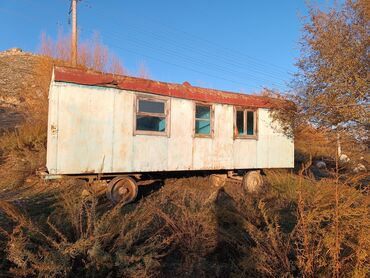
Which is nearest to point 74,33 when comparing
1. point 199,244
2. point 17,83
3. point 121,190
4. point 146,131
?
point 146,131

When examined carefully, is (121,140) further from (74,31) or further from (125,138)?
(74,31)

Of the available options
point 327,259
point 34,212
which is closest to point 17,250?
point 327,259

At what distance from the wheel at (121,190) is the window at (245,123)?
335 cm

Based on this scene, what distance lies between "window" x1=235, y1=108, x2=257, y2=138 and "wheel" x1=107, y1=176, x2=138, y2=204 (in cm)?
335

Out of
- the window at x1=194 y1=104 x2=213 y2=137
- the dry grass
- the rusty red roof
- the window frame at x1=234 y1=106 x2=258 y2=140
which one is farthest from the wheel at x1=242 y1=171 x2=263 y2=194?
the dry grass

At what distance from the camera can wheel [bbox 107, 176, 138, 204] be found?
6691 mm

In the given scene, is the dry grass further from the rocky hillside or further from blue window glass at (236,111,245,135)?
the rocky hillside

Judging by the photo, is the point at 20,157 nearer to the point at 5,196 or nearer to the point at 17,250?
the point at 5,196

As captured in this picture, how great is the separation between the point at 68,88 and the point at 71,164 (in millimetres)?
1506

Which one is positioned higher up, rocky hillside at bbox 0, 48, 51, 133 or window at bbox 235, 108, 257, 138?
rocky hillside at bbox 0, 48, 51, 133

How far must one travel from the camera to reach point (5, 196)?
7809 mm

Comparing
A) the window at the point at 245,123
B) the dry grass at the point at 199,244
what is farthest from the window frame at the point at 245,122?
the dry grass at the point at 199,244

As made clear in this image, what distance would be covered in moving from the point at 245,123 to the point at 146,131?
10.5 feet

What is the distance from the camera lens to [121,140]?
22.4 feet
